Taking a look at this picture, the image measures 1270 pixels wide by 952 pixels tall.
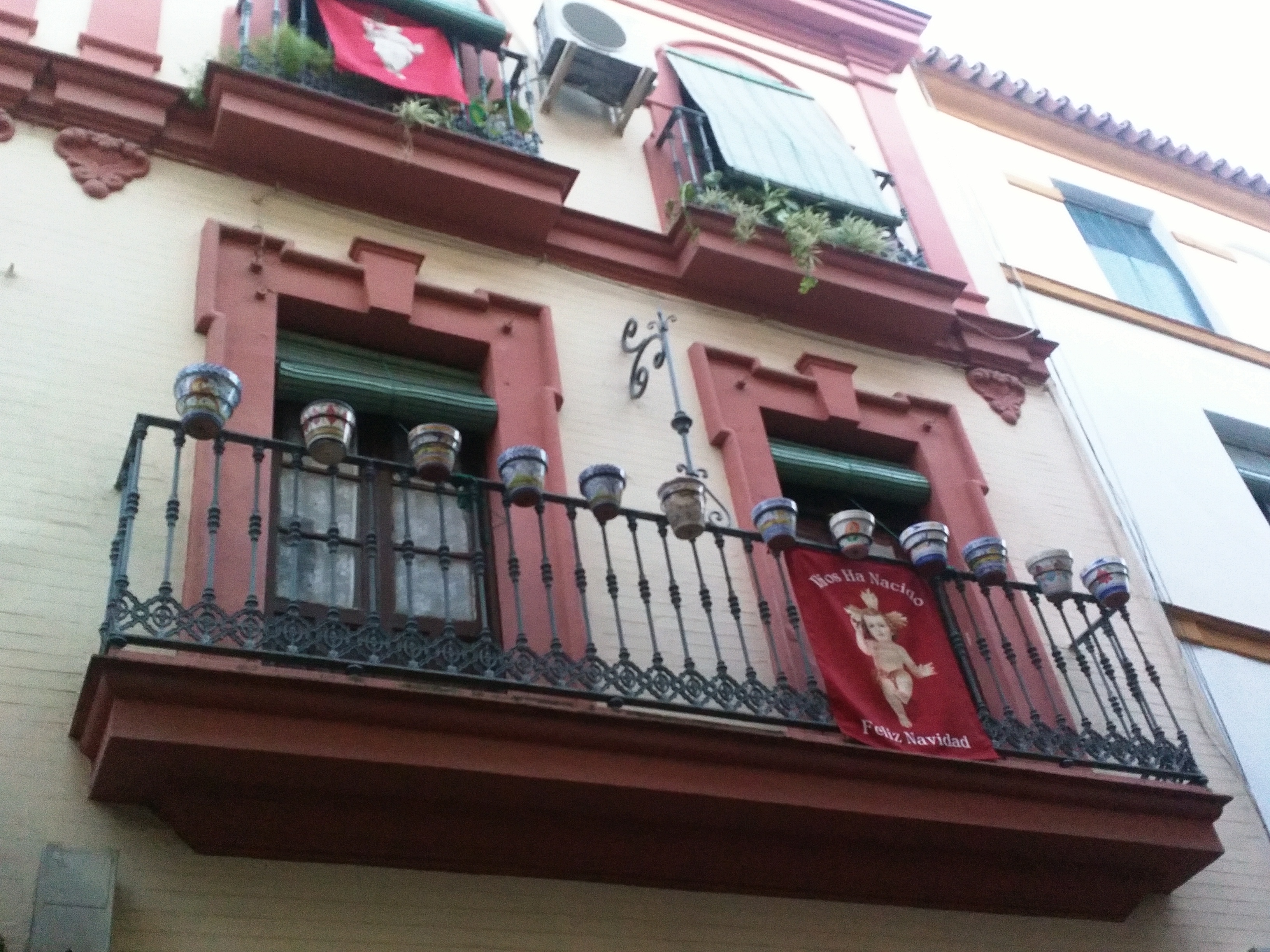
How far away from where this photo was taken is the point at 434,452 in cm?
565

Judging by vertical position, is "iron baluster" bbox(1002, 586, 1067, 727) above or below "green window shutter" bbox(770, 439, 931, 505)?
below

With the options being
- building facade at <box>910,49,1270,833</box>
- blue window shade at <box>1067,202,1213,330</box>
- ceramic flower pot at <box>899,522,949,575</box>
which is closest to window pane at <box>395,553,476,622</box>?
ceramic flower pot at <box>899,522,949,575</box>

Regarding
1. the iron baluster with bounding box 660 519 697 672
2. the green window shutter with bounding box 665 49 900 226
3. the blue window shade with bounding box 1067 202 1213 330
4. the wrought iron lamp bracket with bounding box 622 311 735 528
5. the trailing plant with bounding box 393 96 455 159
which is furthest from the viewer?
the blue window shade with bounding box 1067 202 1213 330

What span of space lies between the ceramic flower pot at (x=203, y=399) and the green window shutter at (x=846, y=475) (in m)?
3.53

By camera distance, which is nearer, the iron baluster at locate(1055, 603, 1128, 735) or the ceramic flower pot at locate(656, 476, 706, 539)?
the ceramic flower pot at locate(656, 476, 706, 539)

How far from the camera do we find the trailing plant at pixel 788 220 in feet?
27.3

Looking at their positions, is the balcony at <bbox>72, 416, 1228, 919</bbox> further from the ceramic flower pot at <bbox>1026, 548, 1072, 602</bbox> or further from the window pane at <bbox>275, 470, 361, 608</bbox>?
the ceramic flower pot at <bbox>1026, 548, 1072, 602</bbox>

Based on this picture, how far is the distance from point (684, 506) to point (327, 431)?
62.1 inches

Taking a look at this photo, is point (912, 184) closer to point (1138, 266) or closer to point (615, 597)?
point (1138, 266)

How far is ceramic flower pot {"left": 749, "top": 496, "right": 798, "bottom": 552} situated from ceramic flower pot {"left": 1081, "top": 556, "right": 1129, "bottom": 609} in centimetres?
177

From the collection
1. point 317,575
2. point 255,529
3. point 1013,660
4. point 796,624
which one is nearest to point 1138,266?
point 1013,660

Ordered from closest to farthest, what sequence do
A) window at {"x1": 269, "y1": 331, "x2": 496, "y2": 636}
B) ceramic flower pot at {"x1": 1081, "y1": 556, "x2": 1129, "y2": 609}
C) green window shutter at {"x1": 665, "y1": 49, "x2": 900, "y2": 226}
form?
window at {"x1": 269, "y1": 331, "x2": 496, "y2": 636} → ceramic flower pot at {"x1": 1081, "y1": 556, "x2": 1129, "y2": 609} → green window shutter at {"x1": 665, "y1": 49, "x2": 900, "y2": 226}

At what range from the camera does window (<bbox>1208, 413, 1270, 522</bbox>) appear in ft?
33.3

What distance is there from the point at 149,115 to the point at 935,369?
16.5 feet
